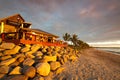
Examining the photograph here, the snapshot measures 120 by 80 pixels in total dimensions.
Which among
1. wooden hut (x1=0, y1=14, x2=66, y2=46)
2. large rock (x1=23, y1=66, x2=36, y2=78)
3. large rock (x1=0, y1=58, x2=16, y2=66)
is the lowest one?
large rock (x1=23, y1=66, x2=36, y2=78)

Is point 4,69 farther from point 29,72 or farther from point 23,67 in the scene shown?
point 29,72

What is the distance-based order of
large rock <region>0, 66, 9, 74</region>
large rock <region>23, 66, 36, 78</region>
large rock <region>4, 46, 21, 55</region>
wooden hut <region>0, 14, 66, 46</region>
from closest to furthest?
large rock <region>23, 66, 36, 78</region>
large rock <region>0, 66, 9, 74</region>
large rock <region>4, 46, 21, 55</region>
wooden hut <region>0, 14, 66, 46</region>

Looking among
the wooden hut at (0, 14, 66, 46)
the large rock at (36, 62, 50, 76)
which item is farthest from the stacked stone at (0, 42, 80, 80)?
the wooden hut at (0, 14, 66, 46)

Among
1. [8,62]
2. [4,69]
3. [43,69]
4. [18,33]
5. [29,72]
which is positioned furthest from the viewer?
[18,33]

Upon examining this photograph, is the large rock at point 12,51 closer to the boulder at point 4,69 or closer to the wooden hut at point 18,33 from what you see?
the wooden hut at point 18,33

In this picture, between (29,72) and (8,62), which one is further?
(8,62)

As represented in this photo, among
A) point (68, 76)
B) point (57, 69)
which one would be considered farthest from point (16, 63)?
point (68, 76)

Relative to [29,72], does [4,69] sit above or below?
above

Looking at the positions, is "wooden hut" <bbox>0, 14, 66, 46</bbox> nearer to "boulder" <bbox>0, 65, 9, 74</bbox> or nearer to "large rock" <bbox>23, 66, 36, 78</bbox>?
"boulder" <bbox>0, 65, 9, 74</bbox>

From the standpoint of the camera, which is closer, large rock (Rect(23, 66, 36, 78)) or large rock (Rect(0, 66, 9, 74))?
large rock (Rect(23, 66, 36, 78))

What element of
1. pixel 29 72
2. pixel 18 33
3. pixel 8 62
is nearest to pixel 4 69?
pixel 8 62

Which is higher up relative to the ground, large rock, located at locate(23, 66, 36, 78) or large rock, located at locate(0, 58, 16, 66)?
large rock, located at locate(0, 58, 16, 66)

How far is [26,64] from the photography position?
1089 centimetres

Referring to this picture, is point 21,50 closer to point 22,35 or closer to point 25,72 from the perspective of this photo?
point 22,35
